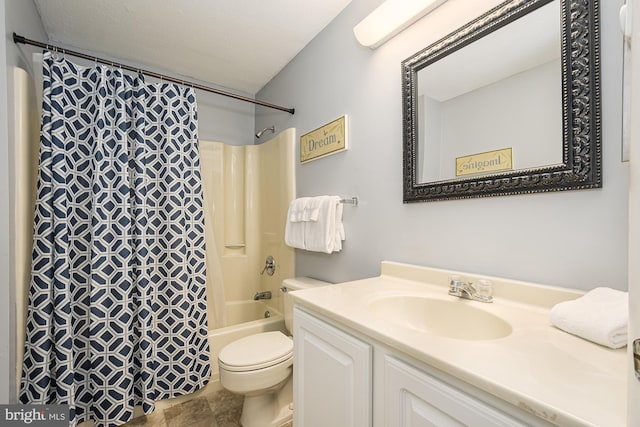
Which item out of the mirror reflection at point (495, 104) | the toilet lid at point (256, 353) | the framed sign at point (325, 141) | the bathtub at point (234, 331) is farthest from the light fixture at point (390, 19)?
the bathtub at point (234, 331)

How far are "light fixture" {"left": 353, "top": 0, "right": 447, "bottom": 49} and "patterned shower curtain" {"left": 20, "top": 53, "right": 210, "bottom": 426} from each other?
1133 mm

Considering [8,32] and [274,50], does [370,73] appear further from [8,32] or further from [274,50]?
[8,32]

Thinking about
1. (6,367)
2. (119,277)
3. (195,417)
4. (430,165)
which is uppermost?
(430,165)

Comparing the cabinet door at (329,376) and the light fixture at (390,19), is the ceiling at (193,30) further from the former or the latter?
the cabinet door at (329,376)

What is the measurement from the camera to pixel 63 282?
1.31 meters

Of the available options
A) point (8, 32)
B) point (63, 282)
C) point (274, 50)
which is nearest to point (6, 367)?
point (63, 282)

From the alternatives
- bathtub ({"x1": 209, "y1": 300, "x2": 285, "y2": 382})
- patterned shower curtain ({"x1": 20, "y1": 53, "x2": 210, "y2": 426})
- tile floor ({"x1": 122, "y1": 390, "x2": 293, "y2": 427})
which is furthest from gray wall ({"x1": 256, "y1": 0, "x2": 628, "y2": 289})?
tile floor ({"x1": 122, "y1": 390, "x2": 293, "y2": 427})

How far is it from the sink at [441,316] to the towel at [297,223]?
76 cm

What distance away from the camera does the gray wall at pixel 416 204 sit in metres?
0.73

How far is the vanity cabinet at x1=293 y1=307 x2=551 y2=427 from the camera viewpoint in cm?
52

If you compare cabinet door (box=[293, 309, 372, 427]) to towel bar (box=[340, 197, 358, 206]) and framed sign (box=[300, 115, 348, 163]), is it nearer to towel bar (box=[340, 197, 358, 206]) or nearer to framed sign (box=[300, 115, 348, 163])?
towel bar (box=[340, 197, 358, 206])

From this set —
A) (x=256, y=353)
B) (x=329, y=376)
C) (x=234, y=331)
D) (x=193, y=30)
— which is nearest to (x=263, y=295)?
(x=234, y=331)

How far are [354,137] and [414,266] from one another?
0.77 meters

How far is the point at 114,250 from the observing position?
146 centimetres
